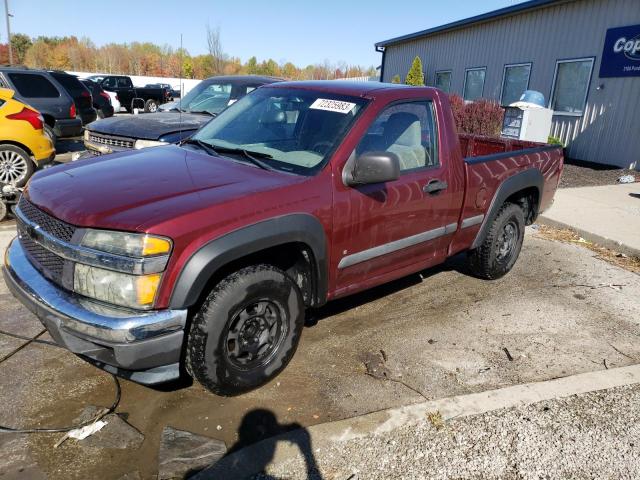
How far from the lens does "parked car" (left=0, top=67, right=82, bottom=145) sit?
10281mm

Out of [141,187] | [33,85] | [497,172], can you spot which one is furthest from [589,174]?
[33,85]

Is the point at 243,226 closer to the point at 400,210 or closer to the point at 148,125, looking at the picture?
the point at 400,210

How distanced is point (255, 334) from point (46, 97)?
9974mm

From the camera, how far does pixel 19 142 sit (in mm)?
7223

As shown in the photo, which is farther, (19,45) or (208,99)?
(19,45)

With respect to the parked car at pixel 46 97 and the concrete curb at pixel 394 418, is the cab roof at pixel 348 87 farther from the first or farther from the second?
the parked car at pixel 46 97

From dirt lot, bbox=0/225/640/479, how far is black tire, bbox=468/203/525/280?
163 mm

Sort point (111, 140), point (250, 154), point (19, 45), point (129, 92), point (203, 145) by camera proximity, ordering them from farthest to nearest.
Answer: point (19, 45) → point (129, 92) → point (111, 140) → point (203, 145) → point (250, 154)

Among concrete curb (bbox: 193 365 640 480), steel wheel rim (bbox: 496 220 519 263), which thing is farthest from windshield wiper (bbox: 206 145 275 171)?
steel wheel rim (bbox: 496 220 519 263)

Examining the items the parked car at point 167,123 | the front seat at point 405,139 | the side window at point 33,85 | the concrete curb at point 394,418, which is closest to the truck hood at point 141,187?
the front seat at point 405,139

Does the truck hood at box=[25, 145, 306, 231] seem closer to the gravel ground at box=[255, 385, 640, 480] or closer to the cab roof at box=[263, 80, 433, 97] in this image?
the cab roof at box=[263, 80, 433, 97]

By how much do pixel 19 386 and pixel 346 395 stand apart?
1988mm

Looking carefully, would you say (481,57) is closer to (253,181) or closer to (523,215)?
(523,215)

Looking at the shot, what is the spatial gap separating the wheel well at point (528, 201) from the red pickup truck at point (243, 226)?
2.82ft
